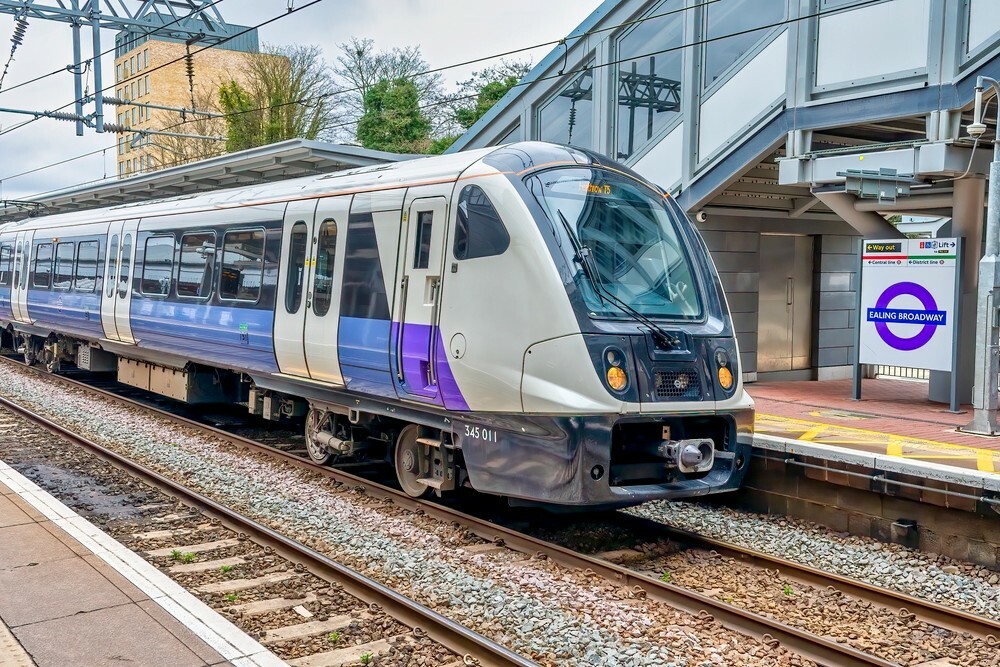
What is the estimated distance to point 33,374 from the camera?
19.4m

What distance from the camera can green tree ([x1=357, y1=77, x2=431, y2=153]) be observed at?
4159cm

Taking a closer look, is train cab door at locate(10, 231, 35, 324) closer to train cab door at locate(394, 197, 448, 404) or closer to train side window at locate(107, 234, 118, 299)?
train side window at locate(107, 234, 118, 299)

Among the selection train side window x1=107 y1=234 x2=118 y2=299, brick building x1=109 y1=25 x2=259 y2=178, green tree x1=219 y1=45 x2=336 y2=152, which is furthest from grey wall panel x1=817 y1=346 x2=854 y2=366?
brick building x1=109 y1=25 x2=259 y2=178

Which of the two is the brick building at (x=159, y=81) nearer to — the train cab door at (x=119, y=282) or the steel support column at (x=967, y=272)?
the train cab door at (x=119, y=282)

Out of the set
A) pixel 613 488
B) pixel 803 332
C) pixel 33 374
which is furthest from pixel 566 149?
pixel 33 374

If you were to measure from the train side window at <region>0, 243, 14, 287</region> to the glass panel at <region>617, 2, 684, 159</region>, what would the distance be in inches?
527

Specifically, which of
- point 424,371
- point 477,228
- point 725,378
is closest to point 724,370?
point 725,378

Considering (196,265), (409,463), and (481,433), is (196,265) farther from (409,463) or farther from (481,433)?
(481,433)

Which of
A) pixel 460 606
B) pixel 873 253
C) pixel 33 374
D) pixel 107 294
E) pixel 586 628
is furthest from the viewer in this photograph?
pixel 33 374

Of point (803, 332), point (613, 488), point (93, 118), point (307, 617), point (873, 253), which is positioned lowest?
point (307, 617)

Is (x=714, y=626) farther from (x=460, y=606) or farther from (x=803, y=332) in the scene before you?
(x=803, y=332)

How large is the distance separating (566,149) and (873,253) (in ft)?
19.0

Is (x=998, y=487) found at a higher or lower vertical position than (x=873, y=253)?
lower

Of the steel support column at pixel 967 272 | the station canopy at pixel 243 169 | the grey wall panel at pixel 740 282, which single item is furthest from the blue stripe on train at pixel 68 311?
the steel support column at pixel 967 272
